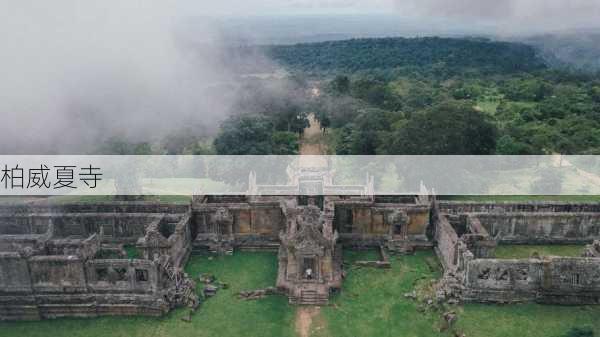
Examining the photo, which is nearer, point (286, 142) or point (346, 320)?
point (346, 320)

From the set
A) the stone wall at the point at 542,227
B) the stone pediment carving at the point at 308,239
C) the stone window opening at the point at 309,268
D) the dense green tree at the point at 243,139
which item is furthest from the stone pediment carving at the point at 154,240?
the stone wall at the point at 542,227

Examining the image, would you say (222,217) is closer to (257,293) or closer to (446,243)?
(257,293)

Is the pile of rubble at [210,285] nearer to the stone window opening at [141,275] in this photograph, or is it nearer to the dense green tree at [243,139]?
the stone window opening at [141,275]

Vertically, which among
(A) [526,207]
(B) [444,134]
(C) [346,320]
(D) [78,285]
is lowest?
(C) [346,320]

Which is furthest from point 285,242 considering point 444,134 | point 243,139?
point 444,134

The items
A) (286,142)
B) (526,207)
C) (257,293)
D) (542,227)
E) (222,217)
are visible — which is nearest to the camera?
(257,293)

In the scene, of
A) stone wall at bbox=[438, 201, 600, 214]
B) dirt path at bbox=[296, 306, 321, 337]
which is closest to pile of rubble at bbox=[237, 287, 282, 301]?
dirt path at bbox=[296, 306, 321, 337]

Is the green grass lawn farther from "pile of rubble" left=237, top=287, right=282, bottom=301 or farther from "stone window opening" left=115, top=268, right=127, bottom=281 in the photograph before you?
"stone window opening" left=115, top=268, right=127, bottom=281
